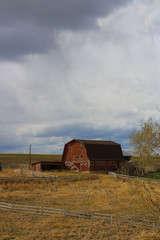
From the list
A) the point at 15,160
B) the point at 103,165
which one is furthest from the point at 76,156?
the point at 15,160

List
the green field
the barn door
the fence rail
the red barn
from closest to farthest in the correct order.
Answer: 1. the fence rail
2. the red barn
3. the barn door
4. the green field

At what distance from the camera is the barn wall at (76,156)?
2247 inches

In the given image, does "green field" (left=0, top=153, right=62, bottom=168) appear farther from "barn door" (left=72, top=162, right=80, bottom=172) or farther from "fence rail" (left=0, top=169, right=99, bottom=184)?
"fence rail" (left=0, top=169, right=99, bottom=184)

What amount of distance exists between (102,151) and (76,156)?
21.5 feet

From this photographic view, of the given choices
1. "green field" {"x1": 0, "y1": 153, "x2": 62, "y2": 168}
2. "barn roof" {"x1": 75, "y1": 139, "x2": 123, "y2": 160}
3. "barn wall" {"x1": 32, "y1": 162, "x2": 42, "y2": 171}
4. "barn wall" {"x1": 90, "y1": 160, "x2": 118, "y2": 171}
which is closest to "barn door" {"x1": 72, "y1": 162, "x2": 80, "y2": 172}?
"barn wall" {"x1": 90, "y1": 160, "x2": 118, "y2": 171}

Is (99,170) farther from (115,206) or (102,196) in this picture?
(115,206)

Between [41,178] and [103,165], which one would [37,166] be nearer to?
[103,165]

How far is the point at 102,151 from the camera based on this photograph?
59.0 m

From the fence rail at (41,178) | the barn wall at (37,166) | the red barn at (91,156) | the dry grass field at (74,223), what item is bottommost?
the dry grass field at (74,223)

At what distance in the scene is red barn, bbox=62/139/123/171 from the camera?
185ft

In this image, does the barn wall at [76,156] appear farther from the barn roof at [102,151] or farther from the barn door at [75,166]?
the barn roof at [102,151]

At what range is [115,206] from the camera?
25266 millimetres

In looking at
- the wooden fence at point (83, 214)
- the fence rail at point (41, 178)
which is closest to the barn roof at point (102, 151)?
the fence rail at point (41, 178)

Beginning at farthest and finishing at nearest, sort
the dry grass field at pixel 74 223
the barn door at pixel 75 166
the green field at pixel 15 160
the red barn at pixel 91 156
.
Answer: the green field at pixel 15 160
the barn door at pixel 75 166
the red barn at pixel 91 156
the dry grass field at pixel 74 223
